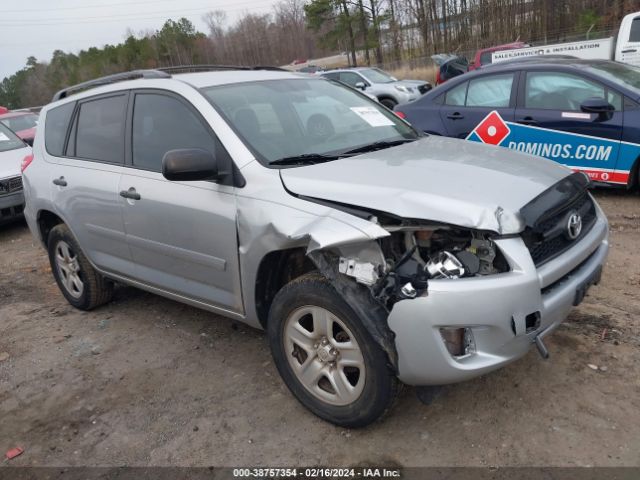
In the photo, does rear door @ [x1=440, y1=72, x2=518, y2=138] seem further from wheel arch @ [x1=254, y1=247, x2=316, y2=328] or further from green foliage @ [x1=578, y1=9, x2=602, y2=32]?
green foliage @ [x1=578, y1=9, x2=602, y2=32]

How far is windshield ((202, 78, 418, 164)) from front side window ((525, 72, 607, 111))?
2.82 meters

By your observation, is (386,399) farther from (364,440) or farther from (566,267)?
(566,267)

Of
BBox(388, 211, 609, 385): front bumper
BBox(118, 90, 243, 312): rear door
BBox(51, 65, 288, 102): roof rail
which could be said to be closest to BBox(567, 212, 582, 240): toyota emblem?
BBox(388, 211, 609, 385): front bumper

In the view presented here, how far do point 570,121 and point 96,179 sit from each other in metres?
4.68

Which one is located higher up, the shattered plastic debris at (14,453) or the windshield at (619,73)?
the windshield at (619,73)

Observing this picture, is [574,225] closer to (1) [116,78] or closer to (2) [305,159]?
(2) [305,159]

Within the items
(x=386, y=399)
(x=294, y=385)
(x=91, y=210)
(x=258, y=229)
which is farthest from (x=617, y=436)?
(x=91, y=210)

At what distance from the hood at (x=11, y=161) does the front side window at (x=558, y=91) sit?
22.7 ft

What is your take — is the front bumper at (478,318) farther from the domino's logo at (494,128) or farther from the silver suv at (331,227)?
the domino's logo at (494,128)

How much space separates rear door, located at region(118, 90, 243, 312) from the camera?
3135 millimetres

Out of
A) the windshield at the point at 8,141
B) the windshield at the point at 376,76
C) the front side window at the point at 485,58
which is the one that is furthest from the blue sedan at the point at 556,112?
the windshield at the point at 376,76

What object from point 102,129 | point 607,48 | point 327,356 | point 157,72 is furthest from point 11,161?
point 607,48

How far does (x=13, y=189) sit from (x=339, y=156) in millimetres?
6446

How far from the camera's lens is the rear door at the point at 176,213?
313 cm
